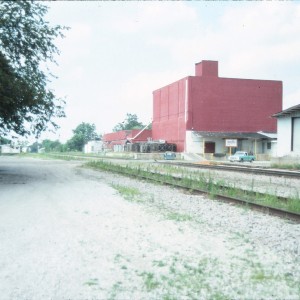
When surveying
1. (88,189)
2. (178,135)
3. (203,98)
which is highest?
(203,98)

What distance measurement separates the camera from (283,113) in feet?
101

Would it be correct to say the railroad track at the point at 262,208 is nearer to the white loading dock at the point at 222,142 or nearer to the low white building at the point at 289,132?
the low white building at the point at 289,132

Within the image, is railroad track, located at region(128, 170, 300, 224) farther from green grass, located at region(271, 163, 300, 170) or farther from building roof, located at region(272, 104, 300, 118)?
building roof, located at region(272, 104, 300, 118)

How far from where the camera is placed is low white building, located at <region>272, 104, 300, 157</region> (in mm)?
29673

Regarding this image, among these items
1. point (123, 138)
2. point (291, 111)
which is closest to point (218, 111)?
point (291, 111)

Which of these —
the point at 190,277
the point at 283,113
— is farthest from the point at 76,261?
the point at 283,113

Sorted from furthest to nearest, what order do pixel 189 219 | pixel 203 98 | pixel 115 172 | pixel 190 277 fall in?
pixel 203 98
pixel 115 172
pixel 189 219
pixel 190 277

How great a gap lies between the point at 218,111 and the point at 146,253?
2052 inches

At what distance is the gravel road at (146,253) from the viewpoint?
3.82 m

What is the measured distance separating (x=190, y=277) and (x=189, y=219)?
325 centimetres

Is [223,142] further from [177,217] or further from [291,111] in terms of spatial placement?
[177,217]

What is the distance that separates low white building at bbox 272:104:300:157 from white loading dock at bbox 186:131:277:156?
20281 millimetres

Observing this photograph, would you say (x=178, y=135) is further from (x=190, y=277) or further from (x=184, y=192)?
(x=190, y=277)

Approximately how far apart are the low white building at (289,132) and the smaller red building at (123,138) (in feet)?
121
